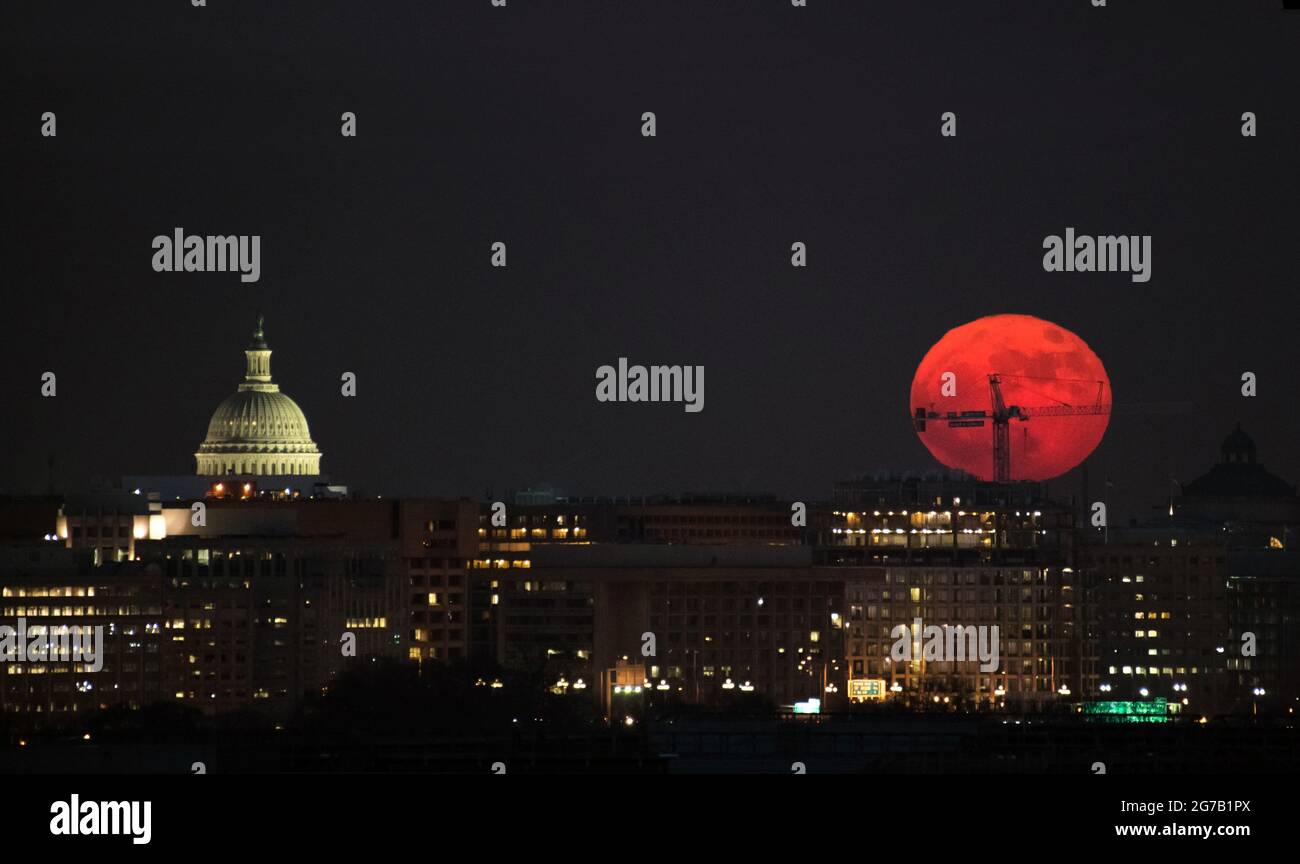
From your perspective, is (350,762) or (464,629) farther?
(464,629)

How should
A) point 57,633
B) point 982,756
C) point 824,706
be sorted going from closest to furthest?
point 982,756 < point 57,633 < point 824,706

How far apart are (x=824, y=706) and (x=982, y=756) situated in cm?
8284

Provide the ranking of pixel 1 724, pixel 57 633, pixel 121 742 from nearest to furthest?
1. pixel 121 742
2. pixel 1 724
3. pixel 57 633

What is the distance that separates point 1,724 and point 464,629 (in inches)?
2899

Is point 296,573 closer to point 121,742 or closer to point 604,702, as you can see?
point 604,702

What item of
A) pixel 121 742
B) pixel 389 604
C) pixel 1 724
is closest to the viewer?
pixel 121 742
